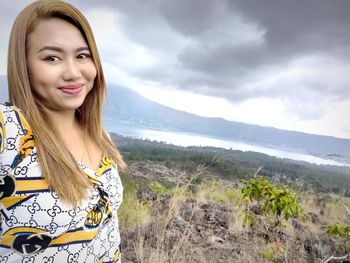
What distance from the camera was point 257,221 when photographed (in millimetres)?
3391

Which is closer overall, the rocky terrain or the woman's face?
the woman's face

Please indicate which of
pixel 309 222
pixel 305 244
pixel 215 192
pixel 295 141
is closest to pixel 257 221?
pixel 305 244

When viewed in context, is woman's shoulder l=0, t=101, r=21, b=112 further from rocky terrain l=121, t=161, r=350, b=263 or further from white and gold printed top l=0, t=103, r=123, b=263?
rocky terrain l=121, t=161, r=350, b=263

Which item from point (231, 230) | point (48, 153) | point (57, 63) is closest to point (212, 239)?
point (231, 230)

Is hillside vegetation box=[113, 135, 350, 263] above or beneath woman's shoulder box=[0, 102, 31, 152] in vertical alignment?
beneath

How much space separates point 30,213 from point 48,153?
0.59ft

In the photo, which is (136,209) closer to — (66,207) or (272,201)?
(272,201)

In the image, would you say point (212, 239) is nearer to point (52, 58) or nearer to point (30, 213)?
point (30, 213)

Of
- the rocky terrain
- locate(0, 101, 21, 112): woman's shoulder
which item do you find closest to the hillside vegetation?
Result: the rocky terrain

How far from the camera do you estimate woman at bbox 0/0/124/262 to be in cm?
85

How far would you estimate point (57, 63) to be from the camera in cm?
96

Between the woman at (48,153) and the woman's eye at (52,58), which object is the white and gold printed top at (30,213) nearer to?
the woman at (48,153)

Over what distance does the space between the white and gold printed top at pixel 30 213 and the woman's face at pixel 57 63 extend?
13 cm

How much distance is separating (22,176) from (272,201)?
6.60ft
